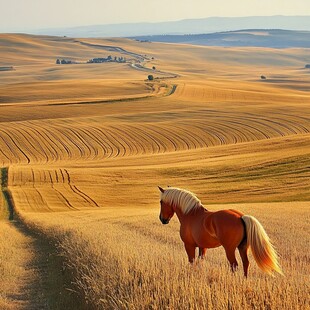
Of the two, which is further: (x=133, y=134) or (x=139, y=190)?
(x=133, y=134)

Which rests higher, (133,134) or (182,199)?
(182,199)

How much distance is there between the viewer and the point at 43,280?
1378 cm

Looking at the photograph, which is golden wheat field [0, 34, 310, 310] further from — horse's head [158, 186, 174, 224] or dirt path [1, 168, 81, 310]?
horse's head [158, 186, 174, 224]

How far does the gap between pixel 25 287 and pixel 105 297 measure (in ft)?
14.2

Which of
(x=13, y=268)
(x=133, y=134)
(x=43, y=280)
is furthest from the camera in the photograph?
Answer: (x=133, y=134)

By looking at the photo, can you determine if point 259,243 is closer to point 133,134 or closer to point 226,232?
point 226,232

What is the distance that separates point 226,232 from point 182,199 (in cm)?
171

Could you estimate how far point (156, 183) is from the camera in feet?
131

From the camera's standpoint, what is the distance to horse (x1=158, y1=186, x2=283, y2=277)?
9305 mm

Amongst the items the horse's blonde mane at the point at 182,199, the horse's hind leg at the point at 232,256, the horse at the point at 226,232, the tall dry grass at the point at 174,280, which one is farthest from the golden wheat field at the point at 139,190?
the horse's blonde mane at the point at 182,199

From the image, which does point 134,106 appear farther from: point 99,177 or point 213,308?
point 213,308

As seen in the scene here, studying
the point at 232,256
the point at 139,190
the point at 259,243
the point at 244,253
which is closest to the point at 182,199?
the point at 232,256

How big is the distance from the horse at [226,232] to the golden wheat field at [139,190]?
0.34 meters

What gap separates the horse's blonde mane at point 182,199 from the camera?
10859 millimetres
